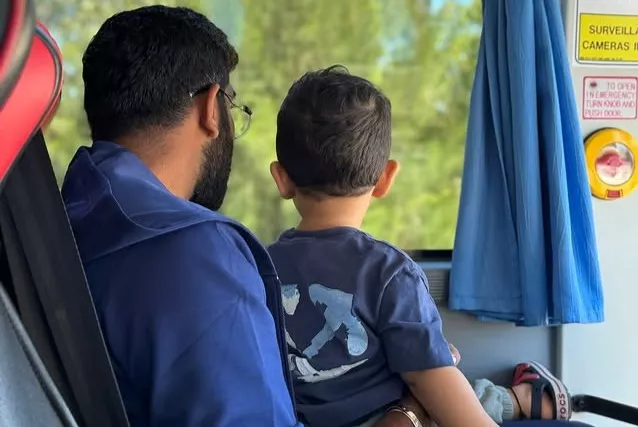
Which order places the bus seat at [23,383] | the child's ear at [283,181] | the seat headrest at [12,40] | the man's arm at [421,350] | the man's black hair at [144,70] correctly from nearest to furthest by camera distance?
the seat headrest at [12,40]
the bus seat at [23,383]
the man's black hair at [144,70]
the man's arm at [421,350]
the child's ear at [283,181]

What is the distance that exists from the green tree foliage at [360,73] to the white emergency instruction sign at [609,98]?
300mm

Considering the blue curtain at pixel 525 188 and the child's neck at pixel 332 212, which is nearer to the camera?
the child's neck at pixel 332 212

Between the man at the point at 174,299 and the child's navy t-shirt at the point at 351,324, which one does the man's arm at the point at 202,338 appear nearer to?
the man at the point at 174,299

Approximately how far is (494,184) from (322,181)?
31.2 inches

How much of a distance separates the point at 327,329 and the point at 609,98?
116 centimetres

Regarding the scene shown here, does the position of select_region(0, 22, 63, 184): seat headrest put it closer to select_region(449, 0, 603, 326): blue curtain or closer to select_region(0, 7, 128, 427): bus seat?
select_region(0, 7, 128, 427): bus seat

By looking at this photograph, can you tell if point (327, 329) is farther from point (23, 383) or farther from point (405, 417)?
point (23, 383)

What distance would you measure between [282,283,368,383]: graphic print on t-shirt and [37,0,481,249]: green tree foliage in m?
0.72

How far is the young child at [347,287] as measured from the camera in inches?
50.0

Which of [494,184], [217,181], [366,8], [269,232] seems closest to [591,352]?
[494,184]

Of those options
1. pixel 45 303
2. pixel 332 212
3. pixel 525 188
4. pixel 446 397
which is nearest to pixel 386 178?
pixel 332 212

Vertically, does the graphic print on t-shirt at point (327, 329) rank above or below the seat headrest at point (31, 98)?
below

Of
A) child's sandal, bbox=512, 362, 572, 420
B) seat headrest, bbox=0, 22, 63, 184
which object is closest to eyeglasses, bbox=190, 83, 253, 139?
seat headrest, bbox=0, 22, 63, 184

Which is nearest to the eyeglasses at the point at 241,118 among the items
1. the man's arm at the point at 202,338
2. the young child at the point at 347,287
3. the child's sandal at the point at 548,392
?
the young child at the point at 347,287
